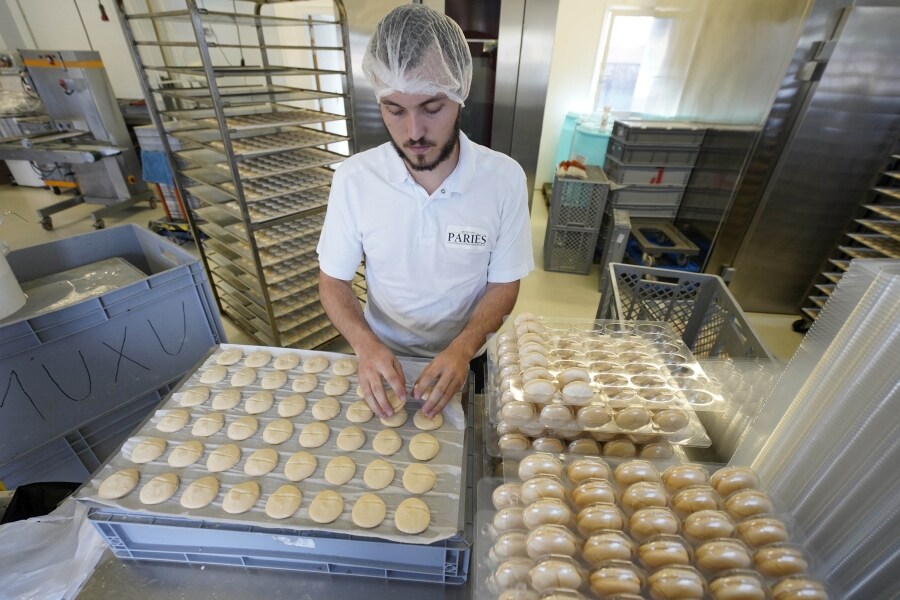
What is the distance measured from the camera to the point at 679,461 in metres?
0.83

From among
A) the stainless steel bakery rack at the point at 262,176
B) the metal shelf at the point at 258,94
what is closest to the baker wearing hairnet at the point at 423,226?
the stainless steel bakery rack at the point at 262,176

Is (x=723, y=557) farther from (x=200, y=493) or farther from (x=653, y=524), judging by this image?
(x=200, y=493)

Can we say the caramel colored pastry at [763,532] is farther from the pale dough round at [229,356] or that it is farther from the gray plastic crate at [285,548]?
the pale dough round at [229,356]

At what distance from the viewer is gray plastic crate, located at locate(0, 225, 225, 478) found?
4.21 feet

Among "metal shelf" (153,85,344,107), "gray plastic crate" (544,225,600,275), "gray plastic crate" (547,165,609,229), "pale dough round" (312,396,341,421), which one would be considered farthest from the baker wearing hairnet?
"gray plastic crate" (544,225,600,275)

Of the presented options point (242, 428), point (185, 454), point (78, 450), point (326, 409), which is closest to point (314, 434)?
point (326, 409)

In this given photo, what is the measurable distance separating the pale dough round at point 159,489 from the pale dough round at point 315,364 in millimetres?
399

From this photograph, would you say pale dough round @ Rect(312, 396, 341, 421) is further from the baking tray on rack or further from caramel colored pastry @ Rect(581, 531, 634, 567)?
caramel colored pastry @ Rect(581, 531, 634, 567)

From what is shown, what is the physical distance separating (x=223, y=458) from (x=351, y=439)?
289 millimetres

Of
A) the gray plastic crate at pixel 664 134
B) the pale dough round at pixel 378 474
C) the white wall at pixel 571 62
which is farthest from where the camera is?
the white wall at pixel 571 62

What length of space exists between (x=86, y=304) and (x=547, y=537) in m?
1.61

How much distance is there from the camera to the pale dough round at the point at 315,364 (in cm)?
114

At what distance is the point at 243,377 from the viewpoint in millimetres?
1097

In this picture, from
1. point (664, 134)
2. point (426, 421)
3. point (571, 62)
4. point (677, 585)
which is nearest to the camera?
point (677, 585)
